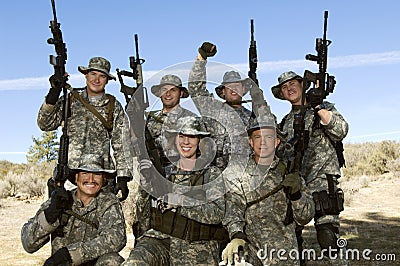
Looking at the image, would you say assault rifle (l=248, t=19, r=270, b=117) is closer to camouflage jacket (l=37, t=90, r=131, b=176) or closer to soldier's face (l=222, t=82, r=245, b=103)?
soldier's face (l=222, t=82, r=245, b=103)

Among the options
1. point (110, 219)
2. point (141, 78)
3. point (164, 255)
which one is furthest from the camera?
point (141, 78)

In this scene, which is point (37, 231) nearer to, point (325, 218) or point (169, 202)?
point (169, 202)

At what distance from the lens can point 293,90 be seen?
668cm

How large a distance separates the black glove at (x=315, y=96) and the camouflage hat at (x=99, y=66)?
9.01 feet

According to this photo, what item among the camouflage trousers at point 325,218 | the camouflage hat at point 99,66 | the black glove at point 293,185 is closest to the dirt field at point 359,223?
the camouflage trousers at point 325,218

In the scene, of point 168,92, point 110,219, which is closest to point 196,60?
point 168,92

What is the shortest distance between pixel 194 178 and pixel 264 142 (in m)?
0.87

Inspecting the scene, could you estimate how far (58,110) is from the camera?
265 inches


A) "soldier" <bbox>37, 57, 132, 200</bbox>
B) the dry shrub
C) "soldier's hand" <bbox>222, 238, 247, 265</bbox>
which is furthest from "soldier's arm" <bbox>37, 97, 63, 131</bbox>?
the dry shrub

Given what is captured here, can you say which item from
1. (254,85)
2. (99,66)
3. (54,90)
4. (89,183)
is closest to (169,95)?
(99,66)

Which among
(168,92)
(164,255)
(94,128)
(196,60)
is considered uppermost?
(196,60)

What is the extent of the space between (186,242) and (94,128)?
7.74ft

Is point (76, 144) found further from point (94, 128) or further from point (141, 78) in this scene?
point (141, 78)

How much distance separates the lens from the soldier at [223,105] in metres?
6.62
